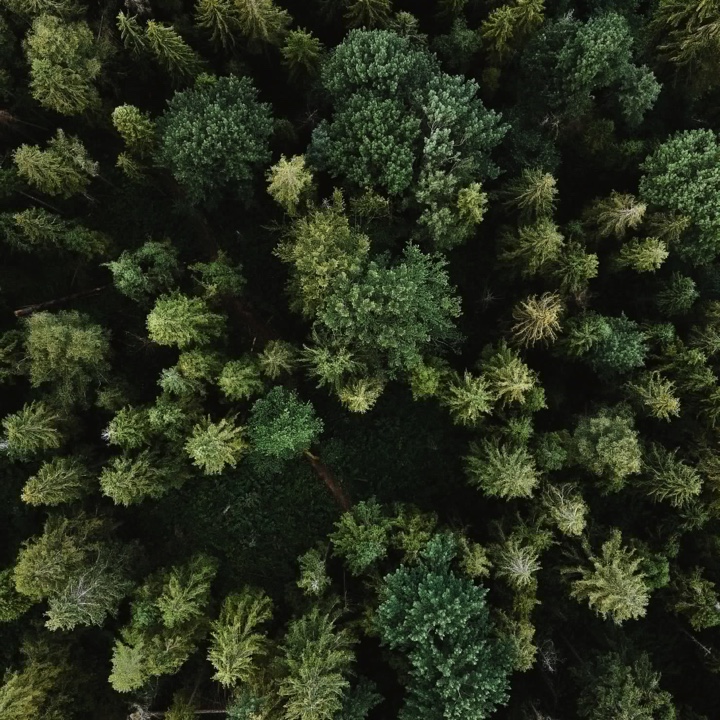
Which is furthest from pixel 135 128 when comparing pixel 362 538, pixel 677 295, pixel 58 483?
pixel 677 295

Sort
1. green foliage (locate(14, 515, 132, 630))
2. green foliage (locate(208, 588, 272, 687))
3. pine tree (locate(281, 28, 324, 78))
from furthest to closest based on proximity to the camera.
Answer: pine tree (locate(281, 28, 324, 78))
green foliage (locate(14, 515, 132, 630))
green foliage (locate(208, 588, 272, 687))

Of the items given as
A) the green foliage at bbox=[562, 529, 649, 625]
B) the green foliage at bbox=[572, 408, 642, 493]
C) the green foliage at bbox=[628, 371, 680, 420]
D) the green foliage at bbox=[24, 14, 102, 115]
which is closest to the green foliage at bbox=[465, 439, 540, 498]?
the green foliage at bbox=[572, 408, 642, 493]

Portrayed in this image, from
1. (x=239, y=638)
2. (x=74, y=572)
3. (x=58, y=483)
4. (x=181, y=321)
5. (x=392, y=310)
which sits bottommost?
(x=239, y=638)

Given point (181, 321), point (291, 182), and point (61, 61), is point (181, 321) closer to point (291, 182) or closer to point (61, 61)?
point (291, 182)

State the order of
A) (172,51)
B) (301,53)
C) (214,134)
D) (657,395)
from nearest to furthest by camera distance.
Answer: (214,134)
(657,395)
(172,51)
(301,53)

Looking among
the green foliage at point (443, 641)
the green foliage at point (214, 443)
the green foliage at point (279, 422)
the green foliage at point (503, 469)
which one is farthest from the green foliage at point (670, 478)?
the green foliage at point (214, 443)

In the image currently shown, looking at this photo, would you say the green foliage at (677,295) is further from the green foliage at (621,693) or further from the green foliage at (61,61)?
the green foliage at (61,61)

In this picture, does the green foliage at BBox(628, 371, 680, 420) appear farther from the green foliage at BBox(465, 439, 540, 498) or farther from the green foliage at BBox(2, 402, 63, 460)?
the green foliage at BBox(2, 402, 63, 460)
